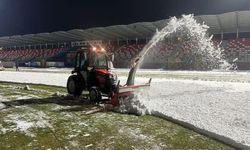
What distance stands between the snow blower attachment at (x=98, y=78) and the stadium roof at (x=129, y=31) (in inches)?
1204

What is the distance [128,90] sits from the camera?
487 inches

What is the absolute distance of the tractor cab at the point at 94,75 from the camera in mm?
13259

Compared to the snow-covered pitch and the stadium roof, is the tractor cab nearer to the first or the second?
the snow-covered pitch

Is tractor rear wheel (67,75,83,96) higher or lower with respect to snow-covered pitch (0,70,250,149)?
higher

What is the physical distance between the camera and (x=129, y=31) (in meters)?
56.1

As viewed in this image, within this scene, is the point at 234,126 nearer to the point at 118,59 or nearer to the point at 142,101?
the point at 142,101

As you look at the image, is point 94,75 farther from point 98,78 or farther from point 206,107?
point 206,107

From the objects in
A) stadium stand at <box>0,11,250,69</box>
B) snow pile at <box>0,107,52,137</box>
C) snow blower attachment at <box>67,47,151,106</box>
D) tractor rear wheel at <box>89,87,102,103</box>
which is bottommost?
snow pile at <box>0,107,52,137</box>

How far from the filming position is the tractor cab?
522 inches

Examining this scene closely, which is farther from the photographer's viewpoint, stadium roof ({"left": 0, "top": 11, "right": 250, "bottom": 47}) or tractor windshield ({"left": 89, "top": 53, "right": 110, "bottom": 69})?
stadium roof ({"left": 0, "top": 11, "right": 250, "bottom": 47})

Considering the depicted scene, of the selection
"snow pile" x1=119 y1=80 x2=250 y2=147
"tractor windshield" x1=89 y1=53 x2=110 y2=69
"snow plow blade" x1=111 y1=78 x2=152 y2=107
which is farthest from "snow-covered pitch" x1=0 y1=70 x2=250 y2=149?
"tractor windshield" x1=89 y1=53 x2=110 y2=69

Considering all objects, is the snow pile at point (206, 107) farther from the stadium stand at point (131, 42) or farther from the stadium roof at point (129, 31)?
the stadium roof at point (129, 31)


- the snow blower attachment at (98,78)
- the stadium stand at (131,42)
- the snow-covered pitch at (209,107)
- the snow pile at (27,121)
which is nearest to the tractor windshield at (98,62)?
the snow blower attachment at (98,78)

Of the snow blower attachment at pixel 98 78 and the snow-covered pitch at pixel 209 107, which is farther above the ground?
the snow blower attachment at pixel 98 78
